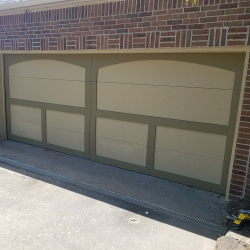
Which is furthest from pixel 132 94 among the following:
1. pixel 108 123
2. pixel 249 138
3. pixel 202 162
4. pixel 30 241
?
pixel 30 241

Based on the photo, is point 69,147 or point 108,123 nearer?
point 108,123

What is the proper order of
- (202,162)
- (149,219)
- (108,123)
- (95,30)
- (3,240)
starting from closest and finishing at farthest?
1. (3,240)
2. (149,219)
3. (202,162)
4. (95,30)
5. (108,123)

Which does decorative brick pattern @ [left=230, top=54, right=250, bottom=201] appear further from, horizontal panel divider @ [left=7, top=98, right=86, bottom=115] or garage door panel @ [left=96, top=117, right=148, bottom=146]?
horizontal panel divider @ [left=7, top=98, right=86, bottom=115]

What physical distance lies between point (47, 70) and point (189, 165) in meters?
3.83

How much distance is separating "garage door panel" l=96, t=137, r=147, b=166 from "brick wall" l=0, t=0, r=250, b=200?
1736mm

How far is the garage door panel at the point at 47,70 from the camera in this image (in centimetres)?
546

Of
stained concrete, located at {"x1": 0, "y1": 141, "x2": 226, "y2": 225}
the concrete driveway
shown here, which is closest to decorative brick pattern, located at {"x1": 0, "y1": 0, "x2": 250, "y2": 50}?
stained concrete, located at {"x1": 0, "y1": 141, "x2": 226, "y2": 225}

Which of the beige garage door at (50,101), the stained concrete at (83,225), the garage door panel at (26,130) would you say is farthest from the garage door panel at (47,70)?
the stained concrete at (83,225)

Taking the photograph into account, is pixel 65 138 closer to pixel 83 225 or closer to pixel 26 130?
pixel 26 130

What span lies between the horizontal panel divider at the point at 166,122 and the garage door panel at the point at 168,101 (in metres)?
0.06

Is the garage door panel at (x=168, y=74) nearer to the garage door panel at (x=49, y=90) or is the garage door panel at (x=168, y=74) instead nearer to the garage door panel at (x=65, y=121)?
the garage door panel at (x=49, y=90)

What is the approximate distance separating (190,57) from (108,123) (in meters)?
2.08

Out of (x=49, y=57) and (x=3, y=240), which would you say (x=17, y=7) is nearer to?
(x=49, y=57)

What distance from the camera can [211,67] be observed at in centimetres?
398
